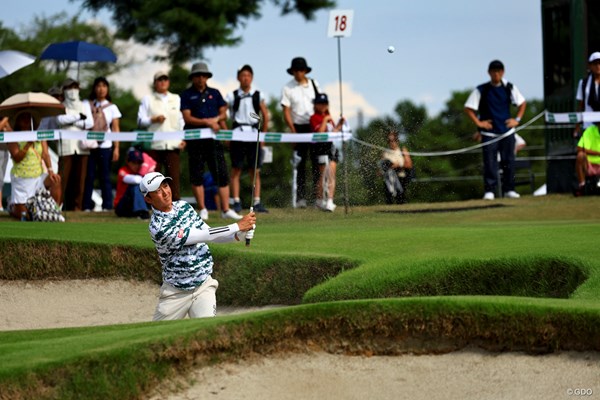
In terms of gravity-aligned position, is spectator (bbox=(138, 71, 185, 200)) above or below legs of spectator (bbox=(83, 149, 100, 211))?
above

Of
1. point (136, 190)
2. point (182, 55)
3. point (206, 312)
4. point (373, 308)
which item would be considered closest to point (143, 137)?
point (136, 190)

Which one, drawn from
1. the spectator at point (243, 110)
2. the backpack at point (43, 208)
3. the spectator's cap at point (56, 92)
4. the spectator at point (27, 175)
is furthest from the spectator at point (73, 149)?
the spectator at point (243, 110)

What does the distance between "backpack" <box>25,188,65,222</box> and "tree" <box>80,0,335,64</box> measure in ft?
63.8

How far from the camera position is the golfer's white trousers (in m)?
11.1

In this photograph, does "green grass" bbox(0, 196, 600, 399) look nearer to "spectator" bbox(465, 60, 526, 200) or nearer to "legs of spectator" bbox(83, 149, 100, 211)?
"spectator" bbox(465, 60, 526, 200)

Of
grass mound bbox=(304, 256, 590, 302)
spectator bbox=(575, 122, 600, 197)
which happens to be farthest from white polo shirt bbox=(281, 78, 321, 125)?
grass mound bbox=(304, 256, 590, 302)

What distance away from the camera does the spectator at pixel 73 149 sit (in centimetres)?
2011

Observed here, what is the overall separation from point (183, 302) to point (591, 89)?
10.8 meters

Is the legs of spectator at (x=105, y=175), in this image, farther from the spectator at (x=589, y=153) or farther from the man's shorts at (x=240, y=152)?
the spectator at (x=589, y=153)

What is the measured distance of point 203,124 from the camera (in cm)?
1903

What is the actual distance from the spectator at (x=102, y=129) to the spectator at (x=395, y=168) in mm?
4200

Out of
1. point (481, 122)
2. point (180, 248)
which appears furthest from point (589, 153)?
point (180, 248)

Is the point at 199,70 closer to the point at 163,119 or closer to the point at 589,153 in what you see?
the point at 163,119

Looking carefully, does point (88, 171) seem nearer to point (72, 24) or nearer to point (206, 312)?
point (206, 312)
